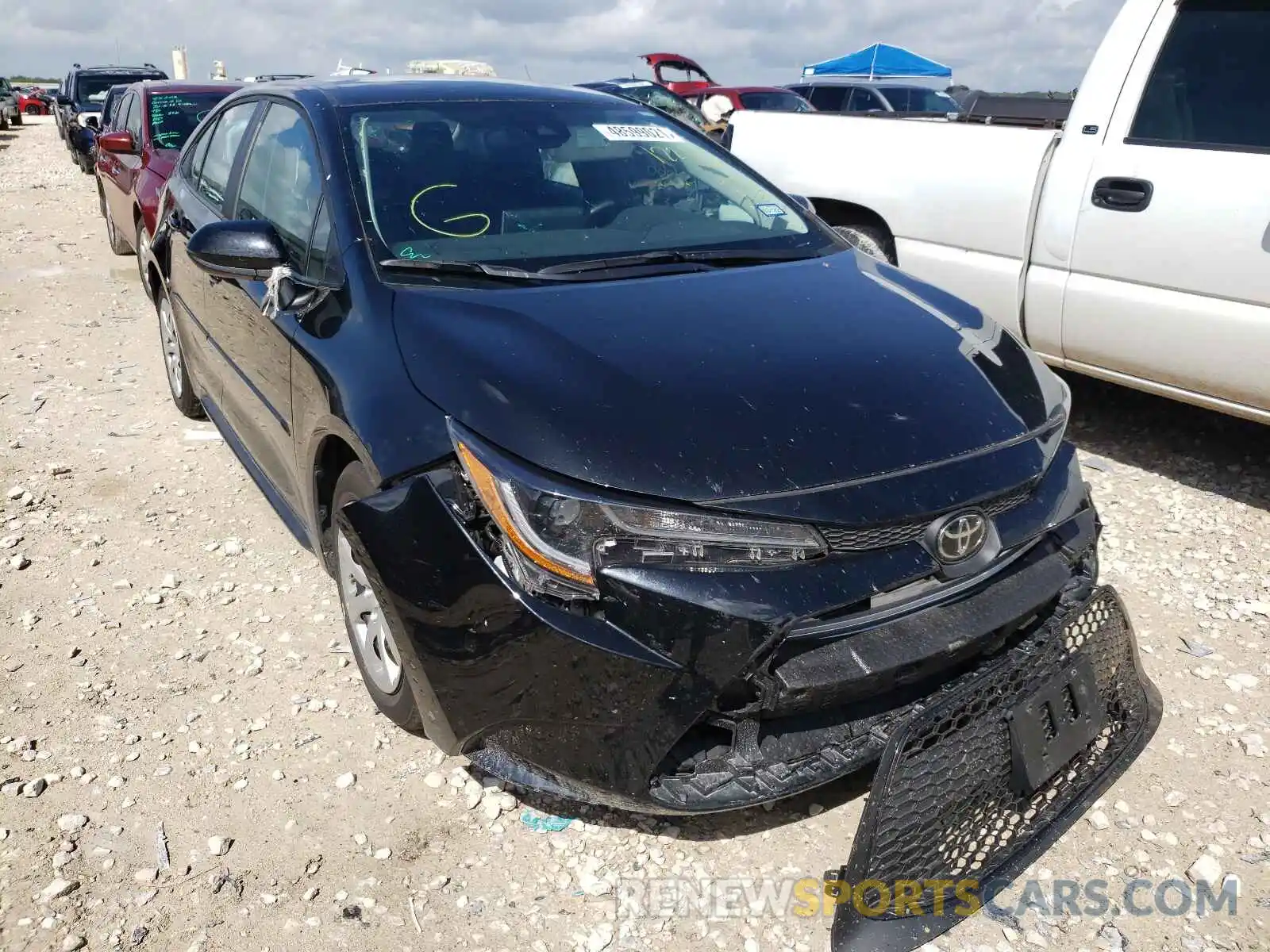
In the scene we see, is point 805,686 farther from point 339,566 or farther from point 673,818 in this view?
point 339,566

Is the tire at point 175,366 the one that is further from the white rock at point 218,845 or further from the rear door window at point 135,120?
the white rock at point 218,845

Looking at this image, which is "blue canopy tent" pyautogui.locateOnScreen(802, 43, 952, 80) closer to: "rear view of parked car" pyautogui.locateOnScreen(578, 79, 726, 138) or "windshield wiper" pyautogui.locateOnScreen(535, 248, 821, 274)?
"rear view of parked car" pyautogui.locateOnScreen(578, 79, 726, 138)

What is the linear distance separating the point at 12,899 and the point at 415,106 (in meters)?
2.38

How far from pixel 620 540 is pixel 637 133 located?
6.55 ft

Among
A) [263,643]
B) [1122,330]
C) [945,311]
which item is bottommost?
[263,643]

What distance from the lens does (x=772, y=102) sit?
1598 centimetres

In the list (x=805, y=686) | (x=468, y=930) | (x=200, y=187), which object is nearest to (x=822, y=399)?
(x=805, y=686)

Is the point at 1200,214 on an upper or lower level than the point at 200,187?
upper

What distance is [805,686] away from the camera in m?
1.96

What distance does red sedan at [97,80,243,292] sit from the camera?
6449mm

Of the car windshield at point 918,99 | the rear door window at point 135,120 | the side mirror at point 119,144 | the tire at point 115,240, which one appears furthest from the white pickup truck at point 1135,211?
the car windshield at point 918,99

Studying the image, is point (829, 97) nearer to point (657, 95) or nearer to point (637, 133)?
point (657, 95)

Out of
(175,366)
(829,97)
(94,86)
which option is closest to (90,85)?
(94,86)

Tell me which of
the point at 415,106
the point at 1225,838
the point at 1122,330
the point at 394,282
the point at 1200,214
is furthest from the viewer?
the point at 1122,330
